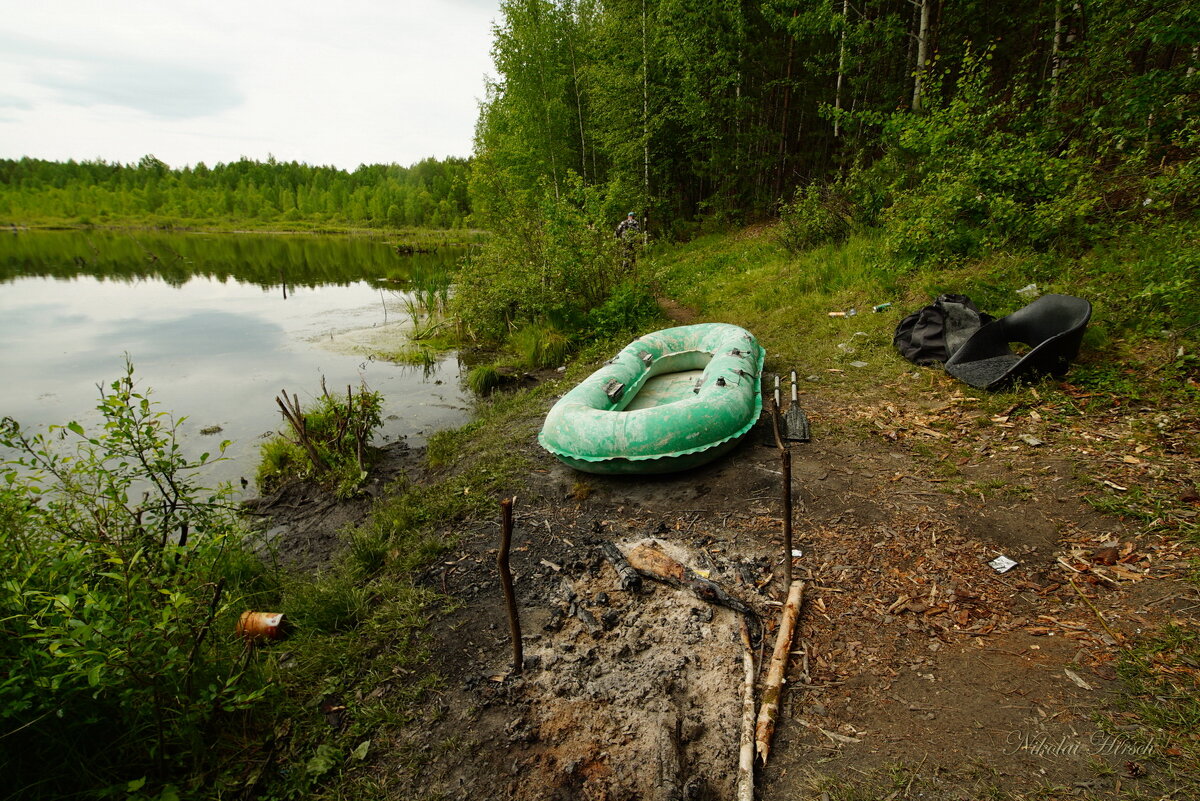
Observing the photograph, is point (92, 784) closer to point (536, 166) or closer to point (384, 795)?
point (384, 795)

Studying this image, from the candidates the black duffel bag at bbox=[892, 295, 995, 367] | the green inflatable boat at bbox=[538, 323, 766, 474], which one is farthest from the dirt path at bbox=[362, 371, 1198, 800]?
the black duffel bag at bbox=[892, 295, 995, 367]

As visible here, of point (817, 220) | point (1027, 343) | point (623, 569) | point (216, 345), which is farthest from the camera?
point (216, 345)

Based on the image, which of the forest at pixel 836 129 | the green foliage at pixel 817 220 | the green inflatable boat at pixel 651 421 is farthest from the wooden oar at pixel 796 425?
the green foliage at pixel 817 220

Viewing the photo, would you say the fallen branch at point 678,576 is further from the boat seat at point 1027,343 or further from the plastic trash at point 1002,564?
the boat seat at point 1027,343

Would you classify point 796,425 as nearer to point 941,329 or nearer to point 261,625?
point 941,329

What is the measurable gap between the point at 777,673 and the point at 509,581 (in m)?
1.20

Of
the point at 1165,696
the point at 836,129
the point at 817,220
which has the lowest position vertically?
the point at 1165,696

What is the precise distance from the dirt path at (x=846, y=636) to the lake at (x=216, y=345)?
13.2ft

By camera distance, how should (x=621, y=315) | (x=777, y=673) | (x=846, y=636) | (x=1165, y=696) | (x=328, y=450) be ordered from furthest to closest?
(x=621, y=315), (x=328, y=450), (x=846, y=636), (x=777, y=673), (x=1165, y=696)

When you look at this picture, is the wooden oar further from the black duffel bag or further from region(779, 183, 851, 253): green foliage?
region(779, 183, 851, 253): green foliage

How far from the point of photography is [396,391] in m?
7.66

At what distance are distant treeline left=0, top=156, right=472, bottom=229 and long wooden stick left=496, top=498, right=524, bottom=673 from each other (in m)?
45.6

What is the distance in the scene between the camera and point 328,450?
5.28 m

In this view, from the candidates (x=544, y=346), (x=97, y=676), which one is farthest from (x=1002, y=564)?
(x=544, y=346)
